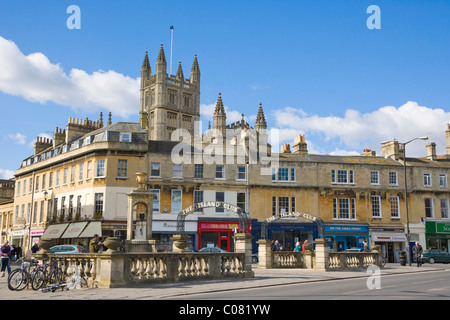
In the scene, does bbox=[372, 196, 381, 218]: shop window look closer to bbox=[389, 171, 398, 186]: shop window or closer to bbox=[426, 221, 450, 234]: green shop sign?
bbox=[389, 171, 398, 186]: shop window

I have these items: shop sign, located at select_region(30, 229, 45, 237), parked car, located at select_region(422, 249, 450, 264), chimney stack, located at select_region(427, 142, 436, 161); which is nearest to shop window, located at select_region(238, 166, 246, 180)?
parked car, located at select_region(422, 249, 450, 264)

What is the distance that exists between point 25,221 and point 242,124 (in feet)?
170

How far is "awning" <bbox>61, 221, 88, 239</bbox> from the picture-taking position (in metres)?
39.8

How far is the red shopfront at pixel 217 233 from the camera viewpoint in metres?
41.2

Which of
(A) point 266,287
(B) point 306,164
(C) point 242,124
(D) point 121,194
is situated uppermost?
(C) point 242,124

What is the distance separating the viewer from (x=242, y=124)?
306 feet

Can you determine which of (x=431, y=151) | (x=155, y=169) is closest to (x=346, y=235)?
(x=431, y=151)

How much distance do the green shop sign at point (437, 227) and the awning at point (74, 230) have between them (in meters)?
31.0

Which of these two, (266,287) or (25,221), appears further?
(25,221)

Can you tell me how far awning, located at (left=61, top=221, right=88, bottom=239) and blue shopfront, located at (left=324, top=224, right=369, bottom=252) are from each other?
21004mm

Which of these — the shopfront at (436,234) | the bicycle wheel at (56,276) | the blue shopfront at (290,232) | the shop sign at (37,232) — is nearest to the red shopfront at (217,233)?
the blue shopfront at (290,232)

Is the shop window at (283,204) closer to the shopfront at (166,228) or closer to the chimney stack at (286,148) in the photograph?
the chimney stack at (286,148)
